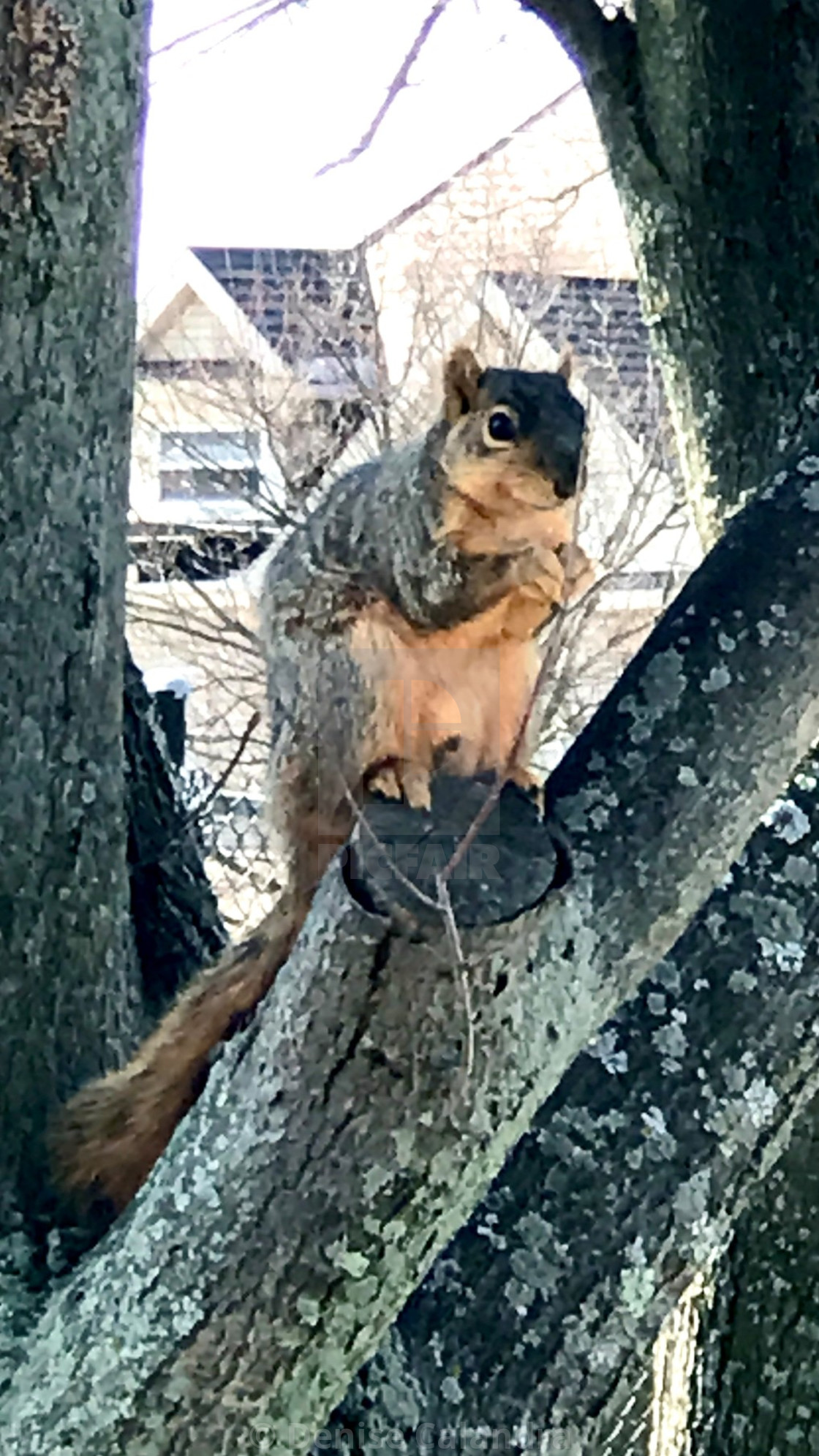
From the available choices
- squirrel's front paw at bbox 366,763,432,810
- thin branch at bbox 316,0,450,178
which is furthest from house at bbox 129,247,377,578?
squirrel's front paw at bbox 366,763,432,810

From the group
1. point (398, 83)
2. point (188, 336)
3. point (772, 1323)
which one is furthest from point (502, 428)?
point (188, 336)

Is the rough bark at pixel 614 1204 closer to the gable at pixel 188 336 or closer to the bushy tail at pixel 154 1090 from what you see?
the bushy tail at pixel 154 1090

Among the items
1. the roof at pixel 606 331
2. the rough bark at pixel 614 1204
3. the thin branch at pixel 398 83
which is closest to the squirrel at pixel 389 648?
the rough bark at pixel 614 1204

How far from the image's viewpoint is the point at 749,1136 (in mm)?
1131

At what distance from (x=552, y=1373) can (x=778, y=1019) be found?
0.92 ft

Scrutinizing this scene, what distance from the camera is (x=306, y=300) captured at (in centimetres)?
476

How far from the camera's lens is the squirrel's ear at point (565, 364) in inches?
41.4

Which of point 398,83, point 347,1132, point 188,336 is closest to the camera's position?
point 347,1132

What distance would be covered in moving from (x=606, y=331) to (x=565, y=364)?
371 cm

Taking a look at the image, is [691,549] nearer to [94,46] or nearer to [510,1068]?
[94,46]

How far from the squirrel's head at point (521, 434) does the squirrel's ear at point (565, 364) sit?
44mm

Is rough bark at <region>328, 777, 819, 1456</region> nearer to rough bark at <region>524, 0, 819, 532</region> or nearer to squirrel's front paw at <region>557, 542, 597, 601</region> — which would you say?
squirrel's front paw at <region>557, 542, 597, 601</region>

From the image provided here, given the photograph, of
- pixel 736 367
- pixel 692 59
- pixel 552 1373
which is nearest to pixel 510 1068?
pixel 552 1373

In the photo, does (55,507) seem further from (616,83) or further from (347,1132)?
(616,83)
